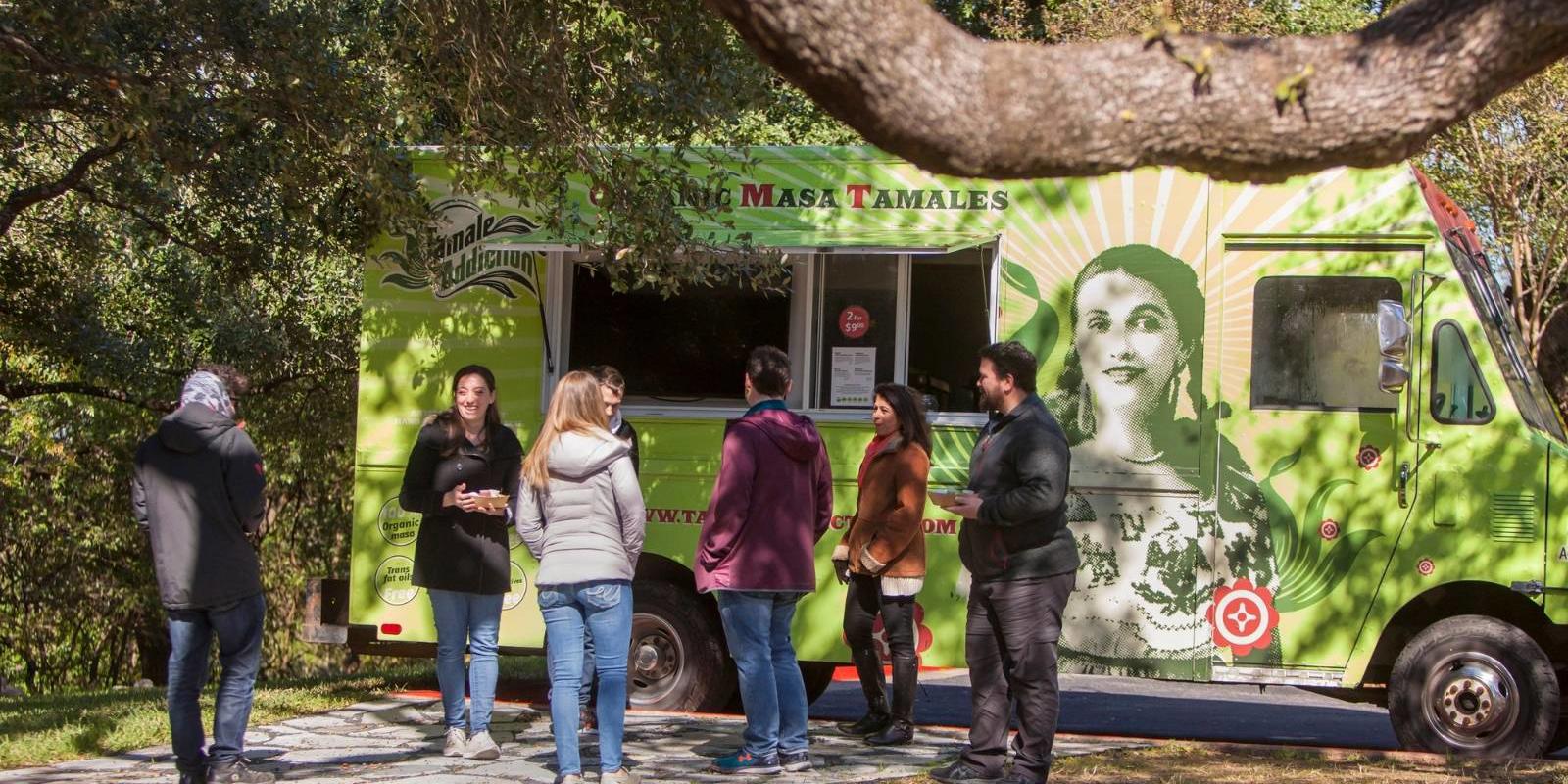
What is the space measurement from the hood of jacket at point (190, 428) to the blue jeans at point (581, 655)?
144cm

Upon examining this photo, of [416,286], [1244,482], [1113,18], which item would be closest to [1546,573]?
[1244,482]

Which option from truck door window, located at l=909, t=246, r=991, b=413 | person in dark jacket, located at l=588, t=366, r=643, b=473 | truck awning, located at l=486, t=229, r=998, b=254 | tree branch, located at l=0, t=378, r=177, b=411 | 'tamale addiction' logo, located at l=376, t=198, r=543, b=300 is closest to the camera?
person in dark jacket, located at l=588, t=366, r=643, b=473

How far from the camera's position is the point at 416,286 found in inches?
379

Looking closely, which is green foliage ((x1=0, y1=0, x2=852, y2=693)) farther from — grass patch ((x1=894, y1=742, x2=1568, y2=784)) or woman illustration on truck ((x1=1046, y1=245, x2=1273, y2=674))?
grass patch ((x1=894, y1=742, x2=1568, y2=784))

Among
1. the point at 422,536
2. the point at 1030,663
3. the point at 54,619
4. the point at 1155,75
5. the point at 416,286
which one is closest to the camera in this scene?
the point at 1155,75

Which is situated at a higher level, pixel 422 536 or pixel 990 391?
pixel 990 391

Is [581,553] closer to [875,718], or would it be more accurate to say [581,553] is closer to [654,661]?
[875,718]

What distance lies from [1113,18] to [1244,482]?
9291 millimetres

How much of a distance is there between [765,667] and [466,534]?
145cm

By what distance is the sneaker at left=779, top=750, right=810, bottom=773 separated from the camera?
750 cm

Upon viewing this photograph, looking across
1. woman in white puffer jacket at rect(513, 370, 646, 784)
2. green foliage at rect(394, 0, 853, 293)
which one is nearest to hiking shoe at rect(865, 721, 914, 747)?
woman in white puffer jacket at rect(513, 370, 646, 784)

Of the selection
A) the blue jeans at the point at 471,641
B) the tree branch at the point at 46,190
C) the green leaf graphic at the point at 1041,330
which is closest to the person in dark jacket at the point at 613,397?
the blue jeans at the point at 471,641

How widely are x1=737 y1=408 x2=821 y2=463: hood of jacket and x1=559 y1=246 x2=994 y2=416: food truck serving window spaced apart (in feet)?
5.44

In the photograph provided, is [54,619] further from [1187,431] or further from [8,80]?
[1187,431]
